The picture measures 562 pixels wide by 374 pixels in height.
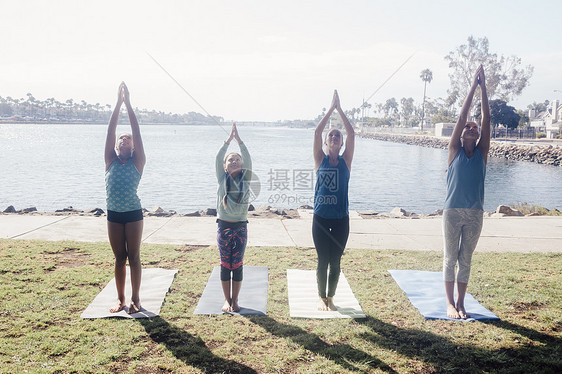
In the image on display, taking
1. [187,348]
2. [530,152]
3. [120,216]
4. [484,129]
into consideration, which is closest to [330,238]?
[187,348]

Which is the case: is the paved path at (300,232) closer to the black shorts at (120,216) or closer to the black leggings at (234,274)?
the black leggings at (234,274)

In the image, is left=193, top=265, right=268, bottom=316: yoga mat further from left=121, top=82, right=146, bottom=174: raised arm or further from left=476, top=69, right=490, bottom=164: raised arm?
left=476, top=69, right=490, bottom=164: raised arm

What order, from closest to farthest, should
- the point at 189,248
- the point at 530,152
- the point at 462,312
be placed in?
the point at 462,312
the point at 189,248
the point at 530,152

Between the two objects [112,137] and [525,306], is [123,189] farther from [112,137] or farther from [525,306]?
[525,306]

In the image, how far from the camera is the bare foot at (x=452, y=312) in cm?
462

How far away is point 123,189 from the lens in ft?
14.3

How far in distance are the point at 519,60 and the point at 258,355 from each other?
82.7 m

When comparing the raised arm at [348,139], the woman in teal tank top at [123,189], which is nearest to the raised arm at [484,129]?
the raised arm at [348,139]

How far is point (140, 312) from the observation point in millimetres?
4621

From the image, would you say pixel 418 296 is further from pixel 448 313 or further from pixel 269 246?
pixel 269 246

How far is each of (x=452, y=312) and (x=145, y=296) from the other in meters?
3.45

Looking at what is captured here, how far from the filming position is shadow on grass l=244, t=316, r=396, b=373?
3682mm

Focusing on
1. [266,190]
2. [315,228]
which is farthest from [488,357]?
[266,190]

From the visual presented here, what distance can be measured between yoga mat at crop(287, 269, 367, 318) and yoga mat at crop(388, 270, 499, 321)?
0.72 metres
